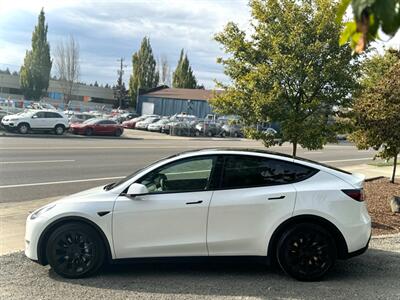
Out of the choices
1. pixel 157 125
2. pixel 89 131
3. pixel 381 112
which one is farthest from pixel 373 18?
pixel 157 125

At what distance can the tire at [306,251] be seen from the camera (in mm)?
5129

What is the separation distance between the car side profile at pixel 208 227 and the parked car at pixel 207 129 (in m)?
42.9

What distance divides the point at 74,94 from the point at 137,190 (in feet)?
290

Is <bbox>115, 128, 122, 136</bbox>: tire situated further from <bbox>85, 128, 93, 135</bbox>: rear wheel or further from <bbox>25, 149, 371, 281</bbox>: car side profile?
<bbox>25, 149, 371, 281</bbox>: car side profile

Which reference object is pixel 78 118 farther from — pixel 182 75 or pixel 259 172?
pixel 182 75

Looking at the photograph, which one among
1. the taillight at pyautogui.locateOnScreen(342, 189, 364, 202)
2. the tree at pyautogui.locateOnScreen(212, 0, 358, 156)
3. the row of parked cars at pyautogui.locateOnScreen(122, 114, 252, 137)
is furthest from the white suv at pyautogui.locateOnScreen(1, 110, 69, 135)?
the taillight at pyautogui.locateOnScreen(342, 189, 364, 202)

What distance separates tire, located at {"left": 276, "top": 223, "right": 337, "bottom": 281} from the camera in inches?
202

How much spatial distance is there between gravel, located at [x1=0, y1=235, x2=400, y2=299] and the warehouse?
A: 68.1 m

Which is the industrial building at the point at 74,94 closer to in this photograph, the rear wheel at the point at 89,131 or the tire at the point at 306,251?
the rear wheel at the point at 89,131

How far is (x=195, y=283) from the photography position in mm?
5090

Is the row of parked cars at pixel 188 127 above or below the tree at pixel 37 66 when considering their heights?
below

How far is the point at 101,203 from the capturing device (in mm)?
5199

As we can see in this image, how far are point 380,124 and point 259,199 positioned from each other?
19.9 feet

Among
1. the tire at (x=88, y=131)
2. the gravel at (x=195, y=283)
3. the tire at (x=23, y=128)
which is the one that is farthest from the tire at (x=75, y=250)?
the tire at (x=88, y=131)
